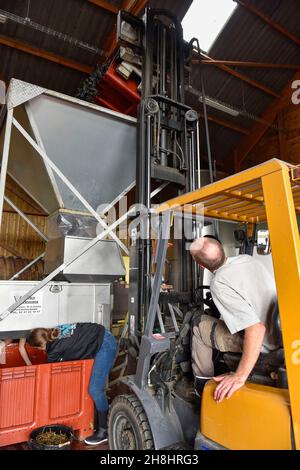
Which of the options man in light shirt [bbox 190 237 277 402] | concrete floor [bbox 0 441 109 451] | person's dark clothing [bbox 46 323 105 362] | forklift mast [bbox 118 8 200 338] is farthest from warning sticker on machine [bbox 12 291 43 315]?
man in light shirt [bbox 190 237 277 402]

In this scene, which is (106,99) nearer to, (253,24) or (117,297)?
(117,297)

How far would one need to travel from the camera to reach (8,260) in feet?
30.1

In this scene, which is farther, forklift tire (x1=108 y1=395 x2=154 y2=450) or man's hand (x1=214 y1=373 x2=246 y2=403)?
forklift tire (x1=108 y1=395 x2=154 y2=450)

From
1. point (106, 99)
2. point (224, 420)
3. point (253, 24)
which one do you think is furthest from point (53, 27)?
point (224, 420)

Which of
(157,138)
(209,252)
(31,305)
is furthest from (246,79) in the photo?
(31,305)

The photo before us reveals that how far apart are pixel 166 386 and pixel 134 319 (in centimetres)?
91

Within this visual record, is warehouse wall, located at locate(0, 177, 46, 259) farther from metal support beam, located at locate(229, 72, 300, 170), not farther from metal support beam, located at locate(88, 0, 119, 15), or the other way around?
metal support beam, located at locate(229, 72, 300, 170)

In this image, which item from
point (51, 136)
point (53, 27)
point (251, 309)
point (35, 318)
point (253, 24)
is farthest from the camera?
point (253, 24)

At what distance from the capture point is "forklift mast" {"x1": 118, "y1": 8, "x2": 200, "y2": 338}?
333 centimetres

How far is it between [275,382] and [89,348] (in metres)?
2.27

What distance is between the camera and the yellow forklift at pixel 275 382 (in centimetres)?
157

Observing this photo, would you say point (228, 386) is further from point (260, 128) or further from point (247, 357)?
point (260, 128)

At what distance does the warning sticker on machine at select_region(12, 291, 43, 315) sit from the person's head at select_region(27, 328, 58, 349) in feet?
0.92

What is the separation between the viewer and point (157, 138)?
144 inches
